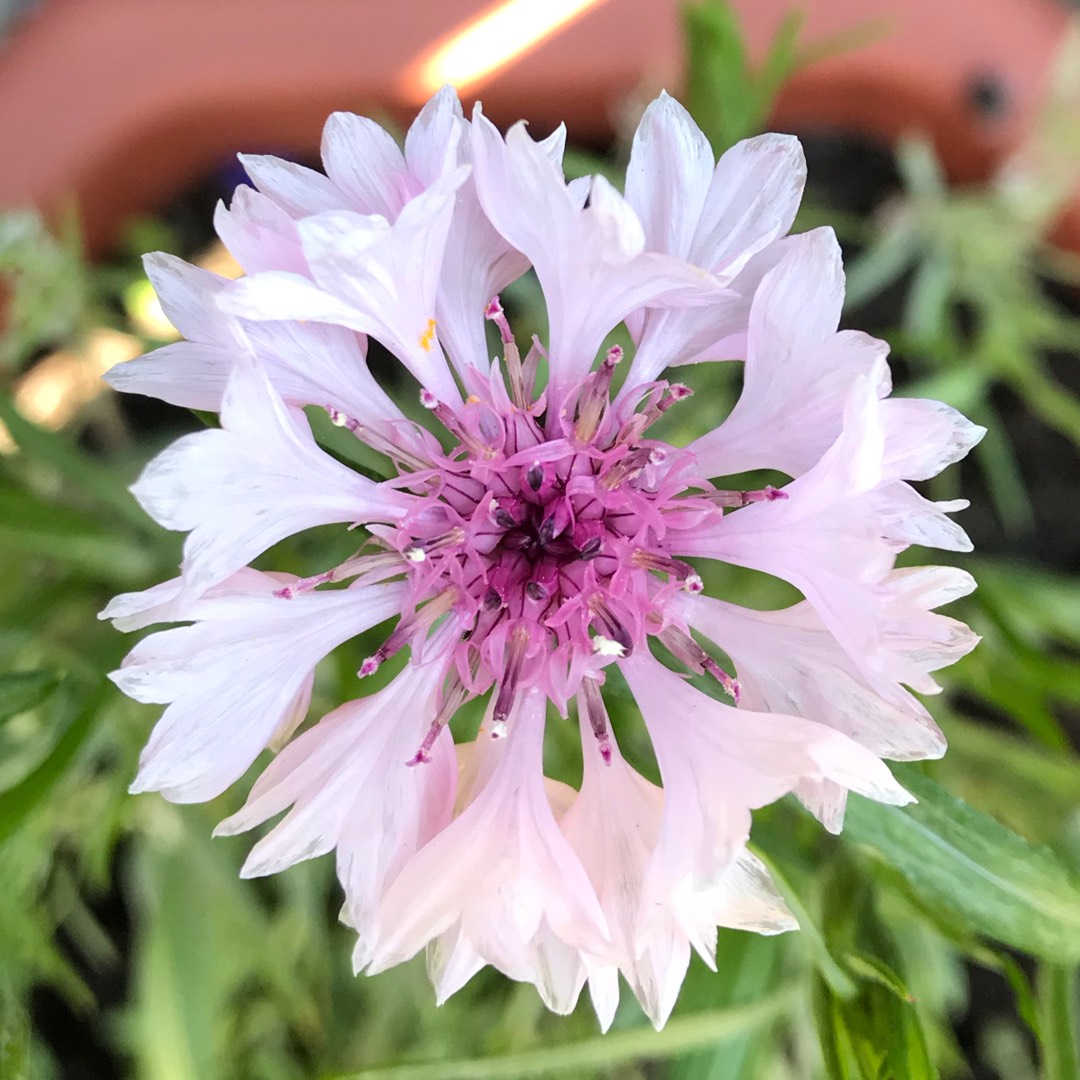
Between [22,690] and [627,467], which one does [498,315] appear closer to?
[627,467]

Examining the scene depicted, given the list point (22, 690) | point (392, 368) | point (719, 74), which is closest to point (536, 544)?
point (22, 690)

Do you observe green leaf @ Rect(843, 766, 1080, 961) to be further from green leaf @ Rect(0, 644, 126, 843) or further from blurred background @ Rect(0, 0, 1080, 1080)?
green leaf @ Rect(0, 644, 126, 843)

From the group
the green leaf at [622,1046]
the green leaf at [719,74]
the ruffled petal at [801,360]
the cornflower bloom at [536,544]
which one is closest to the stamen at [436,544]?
the cornflower bloom at [536,544]

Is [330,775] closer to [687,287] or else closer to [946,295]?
[687,287]

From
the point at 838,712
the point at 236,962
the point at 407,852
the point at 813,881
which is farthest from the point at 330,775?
the point at 236,962

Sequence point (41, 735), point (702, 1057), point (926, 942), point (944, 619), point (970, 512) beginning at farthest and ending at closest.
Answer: point (970, 512) < point (926, 942) < point (41, 735) < point (702, 1057) < point (944, 619)

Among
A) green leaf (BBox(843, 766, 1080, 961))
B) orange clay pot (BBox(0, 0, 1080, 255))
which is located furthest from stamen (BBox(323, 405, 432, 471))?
orange clay pot (BBox(0, 0, 1080, 255))
